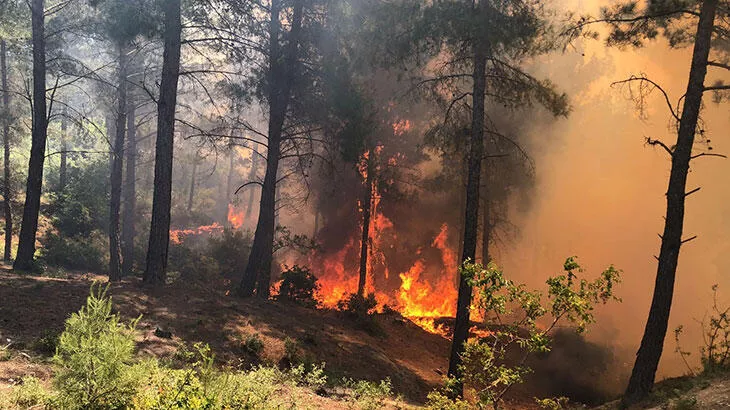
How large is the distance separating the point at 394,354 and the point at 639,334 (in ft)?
46.4

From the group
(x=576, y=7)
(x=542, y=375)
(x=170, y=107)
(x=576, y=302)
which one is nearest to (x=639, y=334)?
(x=542, y=375)

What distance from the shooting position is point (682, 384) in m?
8.16

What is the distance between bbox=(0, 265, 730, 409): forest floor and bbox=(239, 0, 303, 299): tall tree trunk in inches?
59.9

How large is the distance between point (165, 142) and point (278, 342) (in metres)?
6.13

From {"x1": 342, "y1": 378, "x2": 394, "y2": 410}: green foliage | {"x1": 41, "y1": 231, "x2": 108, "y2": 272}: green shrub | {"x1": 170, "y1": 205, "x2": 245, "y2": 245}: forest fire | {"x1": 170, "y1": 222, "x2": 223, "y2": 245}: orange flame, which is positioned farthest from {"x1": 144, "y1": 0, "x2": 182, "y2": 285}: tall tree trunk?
{"x1": 170, "y1": 222, "x2": 223, "y2": 245}: orange flame

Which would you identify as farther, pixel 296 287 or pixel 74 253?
pixel 74 253

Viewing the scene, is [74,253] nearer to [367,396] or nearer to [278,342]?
[278,342]

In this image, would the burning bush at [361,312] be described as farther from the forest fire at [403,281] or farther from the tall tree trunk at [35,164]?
the tall tree trunk at [35,164]

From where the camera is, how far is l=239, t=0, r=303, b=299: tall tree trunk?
14.4 meters

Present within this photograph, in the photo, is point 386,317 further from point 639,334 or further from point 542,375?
point 639,334

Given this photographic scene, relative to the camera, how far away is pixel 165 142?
11.4m

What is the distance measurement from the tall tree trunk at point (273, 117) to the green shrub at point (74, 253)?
10549 millimetres

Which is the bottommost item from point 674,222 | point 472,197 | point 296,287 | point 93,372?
point 93,372

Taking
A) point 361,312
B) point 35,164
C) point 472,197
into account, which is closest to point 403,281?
point 361,312
